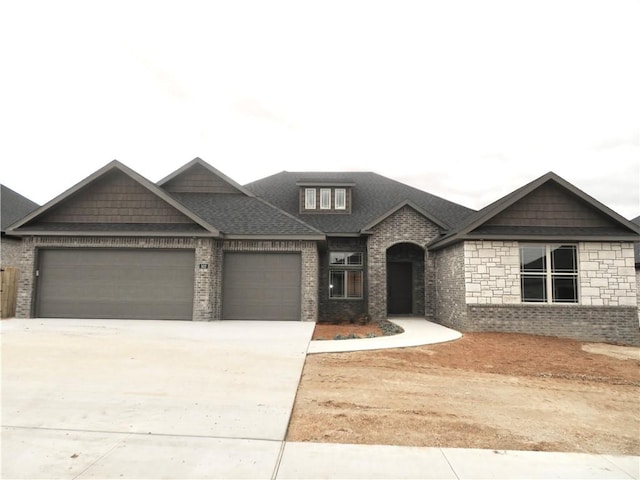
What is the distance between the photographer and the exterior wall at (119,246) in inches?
545

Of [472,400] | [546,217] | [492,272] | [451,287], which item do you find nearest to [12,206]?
[451,287]

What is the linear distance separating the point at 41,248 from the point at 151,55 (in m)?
8.17

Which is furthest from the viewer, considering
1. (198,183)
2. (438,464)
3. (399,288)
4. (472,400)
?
(399,288)

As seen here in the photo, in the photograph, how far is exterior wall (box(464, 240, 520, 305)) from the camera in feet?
40.9

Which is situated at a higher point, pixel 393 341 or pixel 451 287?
pixel 451 287

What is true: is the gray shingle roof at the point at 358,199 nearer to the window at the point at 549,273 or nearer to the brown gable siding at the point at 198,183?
the brown gable siding at the point at 198,183

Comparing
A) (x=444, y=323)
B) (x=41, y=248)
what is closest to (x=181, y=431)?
(x=444, y=323)

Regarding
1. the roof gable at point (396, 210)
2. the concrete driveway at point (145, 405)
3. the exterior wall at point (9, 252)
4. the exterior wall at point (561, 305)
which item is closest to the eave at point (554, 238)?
the exterior wall at point (561, 305)

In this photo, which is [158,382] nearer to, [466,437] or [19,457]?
[19,457]

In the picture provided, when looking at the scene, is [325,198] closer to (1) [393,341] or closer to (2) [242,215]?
(2) [242,215]

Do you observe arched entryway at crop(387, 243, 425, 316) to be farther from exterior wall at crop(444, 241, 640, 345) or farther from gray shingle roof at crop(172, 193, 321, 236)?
gray shingle roof at crop(172, 193, 321, 236)

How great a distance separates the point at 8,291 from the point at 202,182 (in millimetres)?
8272

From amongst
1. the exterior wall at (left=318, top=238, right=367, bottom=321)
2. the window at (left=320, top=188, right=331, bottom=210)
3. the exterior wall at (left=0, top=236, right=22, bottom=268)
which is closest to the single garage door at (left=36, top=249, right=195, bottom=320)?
the exterior wall at (left=318, top=238, right=367, bottom=321)

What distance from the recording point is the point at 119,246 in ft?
46.2
